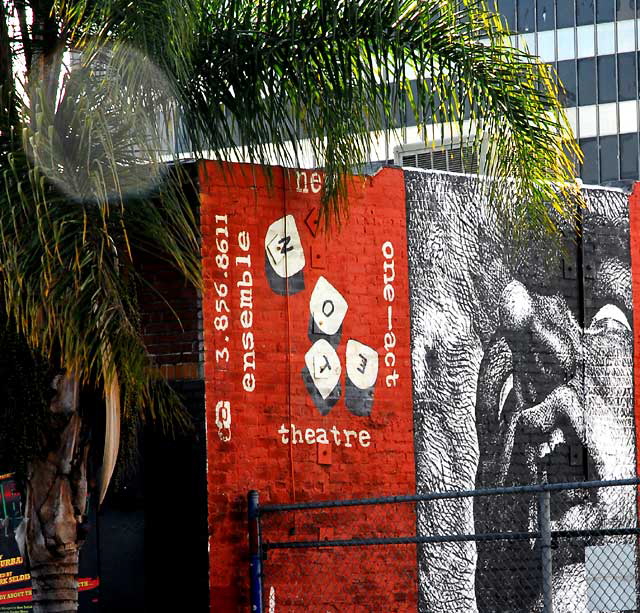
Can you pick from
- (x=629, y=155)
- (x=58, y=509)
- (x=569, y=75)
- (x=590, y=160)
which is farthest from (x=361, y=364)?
(x=590, y=160)

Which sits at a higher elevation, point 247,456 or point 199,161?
point 199,161

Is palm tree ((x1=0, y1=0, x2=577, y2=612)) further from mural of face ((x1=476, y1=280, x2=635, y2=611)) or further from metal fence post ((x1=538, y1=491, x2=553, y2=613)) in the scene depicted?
mural of face ((x1=476, y1=280, x2=635, y2=611))

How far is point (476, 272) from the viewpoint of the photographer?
43.8 ft

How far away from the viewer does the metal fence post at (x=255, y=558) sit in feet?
36.8

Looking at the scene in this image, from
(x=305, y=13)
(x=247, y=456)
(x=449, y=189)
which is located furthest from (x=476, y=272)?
(x=305, y=13)

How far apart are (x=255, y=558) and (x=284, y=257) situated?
262cm

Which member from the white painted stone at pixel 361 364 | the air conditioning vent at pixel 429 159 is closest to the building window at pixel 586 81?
the air conditioning vent at pixel 429 159

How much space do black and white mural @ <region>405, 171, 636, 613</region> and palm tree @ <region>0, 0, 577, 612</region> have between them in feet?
7.71

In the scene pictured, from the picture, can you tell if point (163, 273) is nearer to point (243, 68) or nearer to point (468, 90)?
point (243, 68)

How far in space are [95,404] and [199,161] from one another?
2090mm

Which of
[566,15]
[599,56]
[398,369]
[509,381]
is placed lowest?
[509,381]

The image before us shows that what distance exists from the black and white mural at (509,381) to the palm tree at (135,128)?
7.71 feet

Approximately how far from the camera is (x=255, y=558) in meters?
11.2

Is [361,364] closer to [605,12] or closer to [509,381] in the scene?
[509,381]
